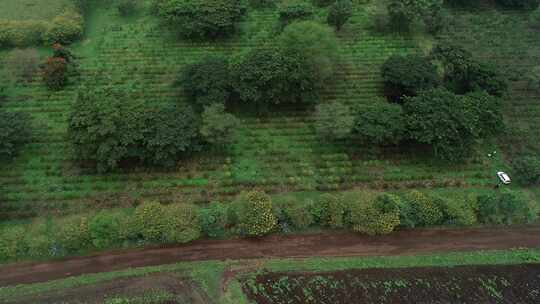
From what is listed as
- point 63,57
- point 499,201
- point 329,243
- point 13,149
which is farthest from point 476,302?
point 63,57

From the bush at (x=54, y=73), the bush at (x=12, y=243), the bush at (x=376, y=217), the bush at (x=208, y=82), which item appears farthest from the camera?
the bush at (x=54, y=73)

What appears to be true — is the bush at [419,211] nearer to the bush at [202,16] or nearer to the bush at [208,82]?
the bush at [208,82]

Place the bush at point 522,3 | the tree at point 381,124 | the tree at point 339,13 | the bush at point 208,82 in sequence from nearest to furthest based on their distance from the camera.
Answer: the tree at point 381,124 → the bush at point 208,82 → the tree at point 339,13 → the bush at point 522,3

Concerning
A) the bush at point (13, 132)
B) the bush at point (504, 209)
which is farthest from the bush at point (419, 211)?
the bush at point (13, 132)

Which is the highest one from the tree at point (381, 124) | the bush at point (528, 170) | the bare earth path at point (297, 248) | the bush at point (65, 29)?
the bush at point (65, 29)

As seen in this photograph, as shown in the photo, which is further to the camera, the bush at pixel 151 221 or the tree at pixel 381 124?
the tree at pixel 381 124

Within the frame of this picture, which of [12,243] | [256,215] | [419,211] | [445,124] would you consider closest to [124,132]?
[12,243]

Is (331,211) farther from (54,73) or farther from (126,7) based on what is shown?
(126,7)

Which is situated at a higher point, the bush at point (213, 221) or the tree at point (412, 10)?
the tree at point (412, 10)
